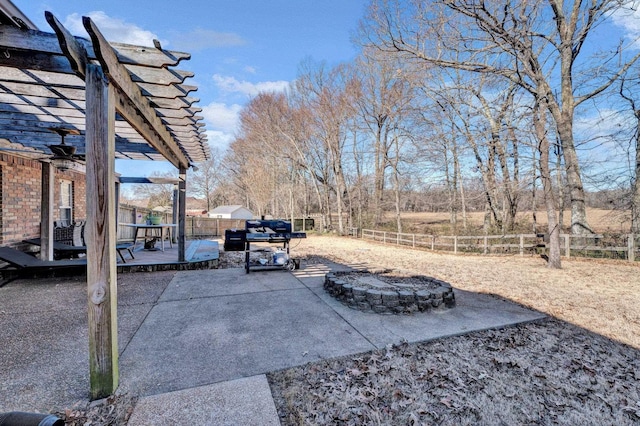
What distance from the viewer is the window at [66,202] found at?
7273 mm

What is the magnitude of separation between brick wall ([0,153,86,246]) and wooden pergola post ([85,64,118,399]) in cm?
555

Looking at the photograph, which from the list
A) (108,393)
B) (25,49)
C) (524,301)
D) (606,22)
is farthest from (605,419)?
(606,22)

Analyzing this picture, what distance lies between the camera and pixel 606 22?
732 cm

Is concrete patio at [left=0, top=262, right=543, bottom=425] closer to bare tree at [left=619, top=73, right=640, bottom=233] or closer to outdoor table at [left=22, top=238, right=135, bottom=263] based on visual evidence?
outdoor table at [left=22, top=238, right=135, bottom=263]

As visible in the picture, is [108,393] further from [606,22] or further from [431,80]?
[431,80]

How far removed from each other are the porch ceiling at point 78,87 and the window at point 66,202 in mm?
2306

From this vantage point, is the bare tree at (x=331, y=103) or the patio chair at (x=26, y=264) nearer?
the patio chair at (x=26, y=264)

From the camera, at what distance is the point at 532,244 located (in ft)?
32.1

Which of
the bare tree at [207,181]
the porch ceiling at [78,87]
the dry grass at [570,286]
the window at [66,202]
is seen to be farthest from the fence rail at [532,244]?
the bare tree at [207,181]

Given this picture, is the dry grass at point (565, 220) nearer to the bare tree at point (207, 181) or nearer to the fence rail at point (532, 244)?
the fence rail at point (532, 244)

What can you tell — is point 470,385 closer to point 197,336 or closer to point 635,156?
point 197,336

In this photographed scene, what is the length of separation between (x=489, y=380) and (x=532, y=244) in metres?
9.57

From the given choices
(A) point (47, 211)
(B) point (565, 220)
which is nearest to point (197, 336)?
(A) point (47, 211)

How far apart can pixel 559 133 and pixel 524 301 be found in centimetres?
754
